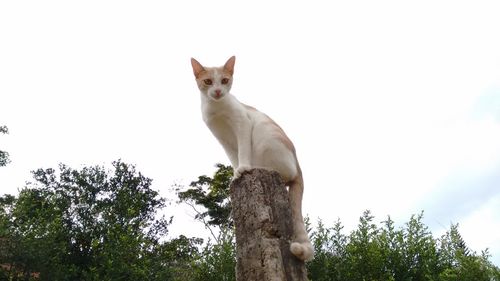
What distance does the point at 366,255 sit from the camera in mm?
8398

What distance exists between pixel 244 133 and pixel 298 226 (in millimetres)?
903

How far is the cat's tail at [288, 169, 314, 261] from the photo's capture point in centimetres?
351

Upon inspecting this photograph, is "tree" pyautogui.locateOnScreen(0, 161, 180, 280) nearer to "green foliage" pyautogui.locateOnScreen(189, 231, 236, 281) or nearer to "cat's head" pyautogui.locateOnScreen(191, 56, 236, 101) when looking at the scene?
"green foliage" pyautogui.locateOnScreen(189, 231, 236, 281)

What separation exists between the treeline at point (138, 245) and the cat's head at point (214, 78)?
4.95 meters

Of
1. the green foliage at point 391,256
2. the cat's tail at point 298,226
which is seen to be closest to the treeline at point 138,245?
the green foliage at point 391,256

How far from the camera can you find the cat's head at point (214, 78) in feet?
14.2

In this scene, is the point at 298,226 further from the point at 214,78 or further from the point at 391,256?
the point at 391,256

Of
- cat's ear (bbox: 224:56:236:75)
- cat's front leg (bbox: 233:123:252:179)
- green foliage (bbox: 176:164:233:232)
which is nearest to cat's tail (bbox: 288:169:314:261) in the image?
cat's front leg (bbox: 233:123:252:179)

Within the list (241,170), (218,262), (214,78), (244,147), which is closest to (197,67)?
(214,78)

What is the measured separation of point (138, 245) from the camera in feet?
42.1

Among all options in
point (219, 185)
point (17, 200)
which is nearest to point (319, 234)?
point (17, 200)

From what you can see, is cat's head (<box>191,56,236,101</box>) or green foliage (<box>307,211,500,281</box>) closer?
cat's head (<box>191,56,236,101</box>)

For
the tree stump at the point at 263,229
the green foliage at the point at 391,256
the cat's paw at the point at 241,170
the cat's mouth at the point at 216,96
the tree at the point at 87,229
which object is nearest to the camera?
the tree stump at the point at 263,229

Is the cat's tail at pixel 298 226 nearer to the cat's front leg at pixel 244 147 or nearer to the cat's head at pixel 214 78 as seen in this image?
the cat's front leg at pixel 244 147
